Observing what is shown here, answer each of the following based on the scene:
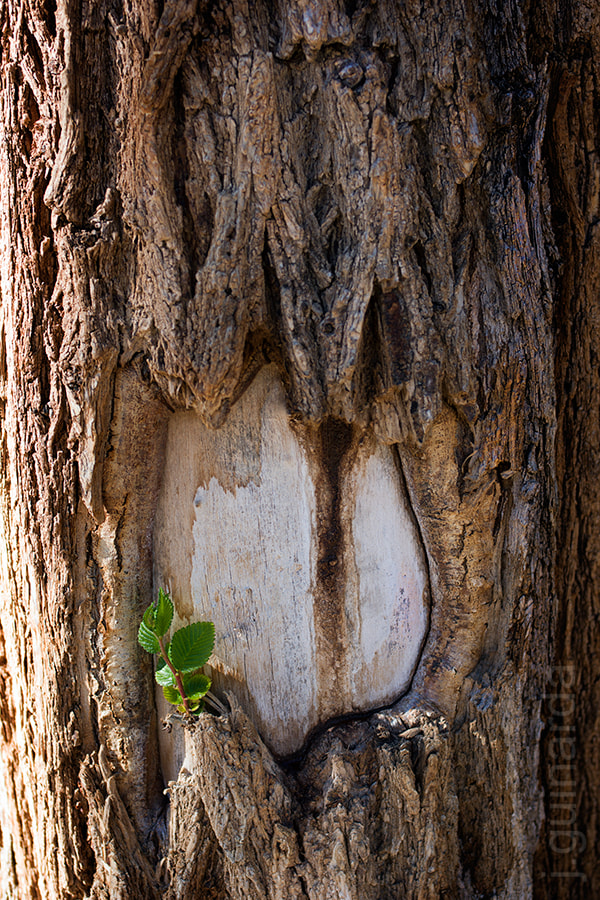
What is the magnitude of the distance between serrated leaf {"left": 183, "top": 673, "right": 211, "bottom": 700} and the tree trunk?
81mm

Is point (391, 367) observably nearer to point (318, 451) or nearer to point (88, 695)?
point (318, 451)

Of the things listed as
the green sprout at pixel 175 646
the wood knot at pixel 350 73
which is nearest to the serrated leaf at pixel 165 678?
the green sprout at pixel 175 646

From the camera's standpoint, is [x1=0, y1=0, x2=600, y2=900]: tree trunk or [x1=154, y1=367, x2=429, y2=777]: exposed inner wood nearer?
[x1=0, y1=0, x2=600, y2=900]: tree trunk

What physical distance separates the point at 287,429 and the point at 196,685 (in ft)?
2.20

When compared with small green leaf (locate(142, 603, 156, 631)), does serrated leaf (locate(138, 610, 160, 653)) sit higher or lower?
lower

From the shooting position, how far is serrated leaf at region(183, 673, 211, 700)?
5.15ft

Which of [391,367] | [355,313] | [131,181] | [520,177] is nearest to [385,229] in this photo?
[355,313]

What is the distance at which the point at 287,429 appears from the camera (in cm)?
160

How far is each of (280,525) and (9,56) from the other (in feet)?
4.36

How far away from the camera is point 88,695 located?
5.43ft

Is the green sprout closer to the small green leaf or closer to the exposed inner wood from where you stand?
the small green leaf
